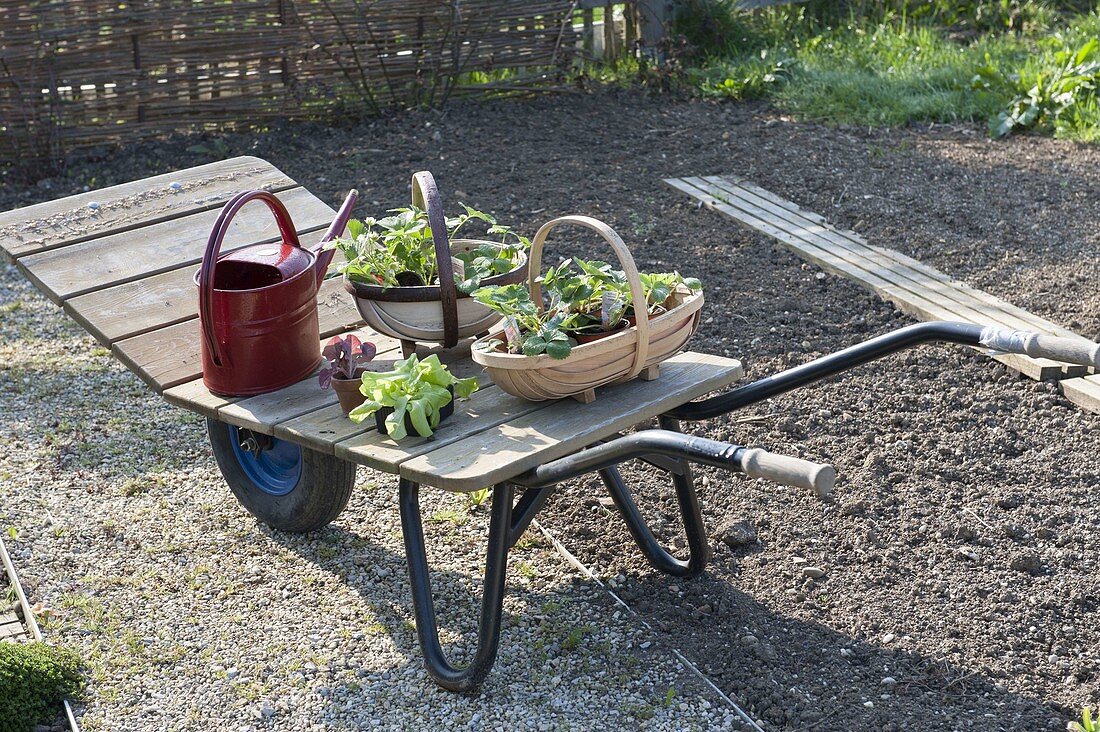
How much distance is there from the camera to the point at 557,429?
7.55 feet

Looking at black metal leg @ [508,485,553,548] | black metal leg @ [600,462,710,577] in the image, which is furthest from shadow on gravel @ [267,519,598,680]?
black metal leg @ [508,485,553,548]

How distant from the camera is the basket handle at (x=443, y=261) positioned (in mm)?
2367

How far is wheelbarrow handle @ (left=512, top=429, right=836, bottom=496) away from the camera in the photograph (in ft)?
5.54

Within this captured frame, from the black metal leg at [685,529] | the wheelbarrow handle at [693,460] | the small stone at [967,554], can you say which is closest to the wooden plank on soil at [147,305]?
the black metal leg at [685,529]

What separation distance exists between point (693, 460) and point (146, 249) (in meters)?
2.04

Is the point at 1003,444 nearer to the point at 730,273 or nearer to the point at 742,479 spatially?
the point at 742,479

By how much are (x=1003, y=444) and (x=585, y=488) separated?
124cm

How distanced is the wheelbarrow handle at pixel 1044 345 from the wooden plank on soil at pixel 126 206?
7.60 feet

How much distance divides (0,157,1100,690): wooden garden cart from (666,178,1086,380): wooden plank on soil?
157 cm

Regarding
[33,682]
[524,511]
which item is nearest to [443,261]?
[524,511]

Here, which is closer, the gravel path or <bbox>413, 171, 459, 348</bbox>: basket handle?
<bbox>413, 171, 459, 348</bbox>: basket handle

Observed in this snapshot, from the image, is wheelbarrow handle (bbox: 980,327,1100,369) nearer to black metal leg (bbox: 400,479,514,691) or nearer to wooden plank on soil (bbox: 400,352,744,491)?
wooden plank on soil (bbox: 400,352,744,491)

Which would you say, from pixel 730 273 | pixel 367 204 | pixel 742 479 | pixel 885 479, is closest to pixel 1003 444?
pixel 885 479

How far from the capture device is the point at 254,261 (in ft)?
8.84
